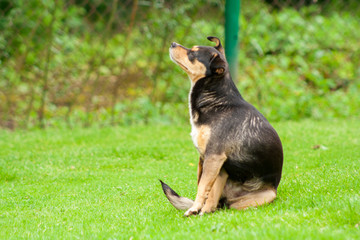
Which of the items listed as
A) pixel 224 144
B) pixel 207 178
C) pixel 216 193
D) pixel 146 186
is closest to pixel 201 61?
pixel 224 144

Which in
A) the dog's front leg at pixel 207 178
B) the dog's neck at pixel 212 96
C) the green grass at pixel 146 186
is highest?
the dog's neck at pixel 212 96

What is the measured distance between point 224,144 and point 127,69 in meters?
6.79

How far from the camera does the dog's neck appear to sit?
4.85 meters

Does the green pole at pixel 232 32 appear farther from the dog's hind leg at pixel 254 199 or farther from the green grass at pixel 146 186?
the dog's hind leg at pixel 254 199

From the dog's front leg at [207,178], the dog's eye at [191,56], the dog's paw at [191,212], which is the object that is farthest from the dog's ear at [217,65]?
the dog's paw at [191,212]

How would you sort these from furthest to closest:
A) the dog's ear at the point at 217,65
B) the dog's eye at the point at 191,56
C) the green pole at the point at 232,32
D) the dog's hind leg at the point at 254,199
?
the green pole at the point at 232,32 < the dog's eye at the point at 191,56 < the dog's ear at the point at 217,65 < the dog's hind leg at the point at 254,199

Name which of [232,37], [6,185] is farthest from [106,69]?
[6,185]

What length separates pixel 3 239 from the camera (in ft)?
14.0

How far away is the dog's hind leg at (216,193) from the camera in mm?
4645

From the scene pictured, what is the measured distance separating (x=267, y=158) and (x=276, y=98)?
20.5 ft

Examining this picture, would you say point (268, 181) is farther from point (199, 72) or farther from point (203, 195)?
point (199, 72)

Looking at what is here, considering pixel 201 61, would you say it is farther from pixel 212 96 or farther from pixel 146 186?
pixel 146 186

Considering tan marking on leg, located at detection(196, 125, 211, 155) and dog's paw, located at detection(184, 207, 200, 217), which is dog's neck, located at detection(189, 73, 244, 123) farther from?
dog's paw, located at detection(184, 207, 200, 217)

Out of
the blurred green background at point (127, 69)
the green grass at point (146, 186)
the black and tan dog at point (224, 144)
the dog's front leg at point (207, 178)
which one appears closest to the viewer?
the green grass at point (146, 186)
